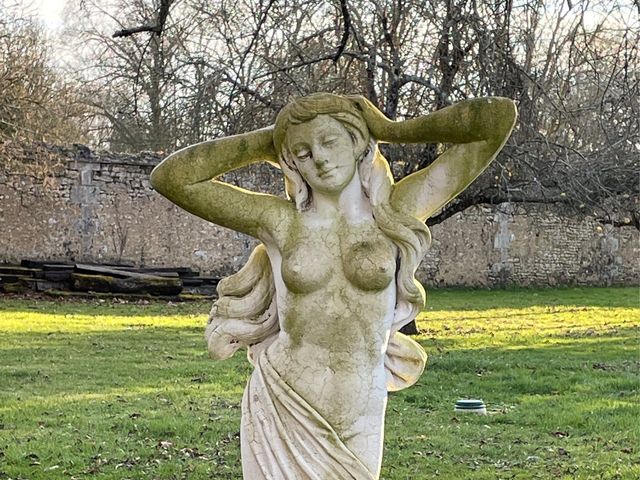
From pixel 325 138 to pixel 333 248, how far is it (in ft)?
1.28

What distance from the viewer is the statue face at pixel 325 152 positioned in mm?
3486

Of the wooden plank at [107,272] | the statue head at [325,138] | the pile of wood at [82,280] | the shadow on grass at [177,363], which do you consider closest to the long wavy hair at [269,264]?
the statue head at [325,138]

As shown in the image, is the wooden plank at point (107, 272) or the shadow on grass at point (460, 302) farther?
the wooden plank at point (107, 272)

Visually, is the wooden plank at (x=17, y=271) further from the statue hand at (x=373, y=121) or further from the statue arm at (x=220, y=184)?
the statue hand at (x=373, y=121)

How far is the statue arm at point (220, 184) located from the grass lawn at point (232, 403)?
3062 millimetres

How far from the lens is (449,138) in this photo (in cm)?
358

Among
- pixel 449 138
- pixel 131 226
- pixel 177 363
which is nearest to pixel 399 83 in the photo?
pixel 177 363

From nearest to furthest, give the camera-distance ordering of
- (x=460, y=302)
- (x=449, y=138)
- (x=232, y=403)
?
(x=449, y=138)
(x=232, y=403)
(x=460, y=302)

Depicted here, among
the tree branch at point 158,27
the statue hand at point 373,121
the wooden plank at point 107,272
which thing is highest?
the tree branch at point 158,27

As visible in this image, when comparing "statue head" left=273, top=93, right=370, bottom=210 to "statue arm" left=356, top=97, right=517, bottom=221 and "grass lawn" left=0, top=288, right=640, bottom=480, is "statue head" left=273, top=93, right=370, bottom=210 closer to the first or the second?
"statue arm" left=356, top=97, right=517, bottom=221

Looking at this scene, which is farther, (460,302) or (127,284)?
(460,302)

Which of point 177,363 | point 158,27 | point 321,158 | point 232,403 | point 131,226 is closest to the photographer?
point 321,158

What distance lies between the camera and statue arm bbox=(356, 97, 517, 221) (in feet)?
11.6

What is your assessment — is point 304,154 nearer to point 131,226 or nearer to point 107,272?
point 107,272
